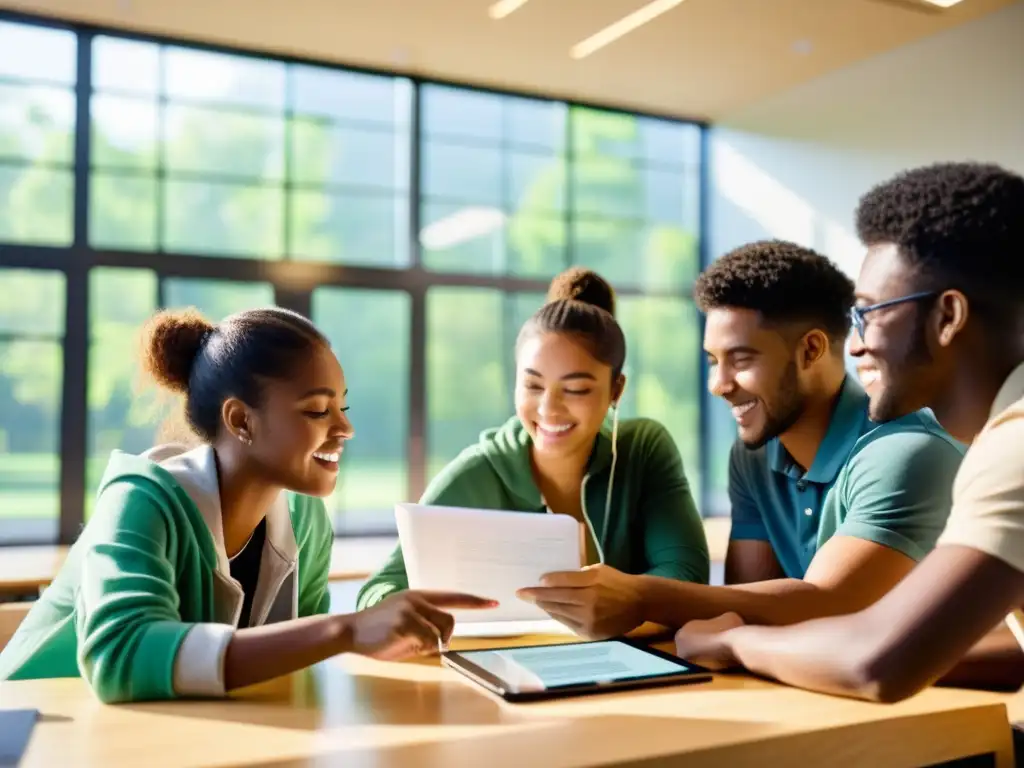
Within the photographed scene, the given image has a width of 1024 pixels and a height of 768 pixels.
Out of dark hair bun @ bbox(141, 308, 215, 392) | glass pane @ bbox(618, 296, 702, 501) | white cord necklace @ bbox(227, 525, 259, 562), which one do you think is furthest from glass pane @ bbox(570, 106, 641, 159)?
white cord necklace @ bbox(227, 525, 259, 562)

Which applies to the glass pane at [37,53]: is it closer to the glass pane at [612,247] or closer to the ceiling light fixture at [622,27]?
the ceiling light fixture at [622,27]

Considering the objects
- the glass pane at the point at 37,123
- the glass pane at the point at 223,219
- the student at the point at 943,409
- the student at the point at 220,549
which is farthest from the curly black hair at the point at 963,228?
the glass pane at the point at 37,123

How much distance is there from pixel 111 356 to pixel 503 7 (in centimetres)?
271

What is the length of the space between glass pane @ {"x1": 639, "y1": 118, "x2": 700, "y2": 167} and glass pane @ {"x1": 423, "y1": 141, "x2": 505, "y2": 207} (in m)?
1.20

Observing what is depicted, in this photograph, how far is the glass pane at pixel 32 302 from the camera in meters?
4.91

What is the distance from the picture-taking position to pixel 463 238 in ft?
19.9

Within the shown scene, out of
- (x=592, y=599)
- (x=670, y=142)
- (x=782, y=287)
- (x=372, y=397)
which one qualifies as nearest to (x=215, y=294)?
(x=372, y=397)

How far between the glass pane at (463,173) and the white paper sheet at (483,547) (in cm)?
472

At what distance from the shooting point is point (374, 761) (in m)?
0.94

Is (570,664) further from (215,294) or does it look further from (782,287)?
(215,294)

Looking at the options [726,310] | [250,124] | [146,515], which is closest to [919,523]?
[726,310]

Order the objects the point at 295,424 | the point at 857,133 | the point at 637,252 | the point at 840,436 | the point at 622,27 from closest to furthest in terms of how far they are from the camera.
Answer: the point at 295,424, the point at 840,436, the point at 622,27, the point at 857,133, the point at 637,252

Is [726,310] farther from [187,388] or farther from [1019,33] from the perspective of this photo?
[1019,33]

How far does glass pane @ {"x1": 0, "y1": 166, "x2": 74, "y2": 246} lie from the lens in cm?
493
